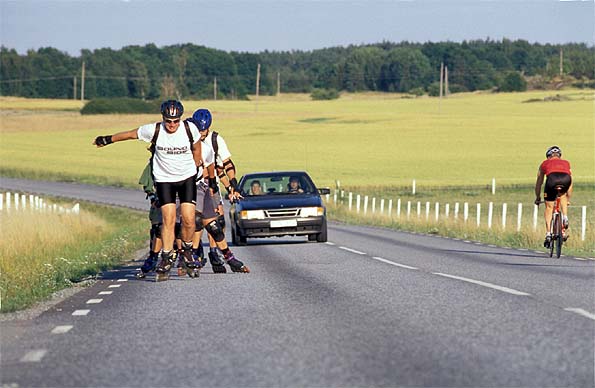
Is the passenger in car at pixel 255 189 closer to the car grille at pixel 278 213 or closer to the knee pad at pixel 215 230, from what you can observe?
the car grille at pixel 278 213

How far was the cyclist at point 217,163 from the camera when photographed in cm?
1527

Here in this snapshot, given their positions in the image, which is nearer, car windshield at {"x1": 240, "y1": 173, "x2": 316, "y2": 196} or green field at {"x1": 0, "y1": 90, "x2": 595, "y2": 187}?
car windshield at {"x1": 240, "y1": 173, "x2": 316, "y2": 196}

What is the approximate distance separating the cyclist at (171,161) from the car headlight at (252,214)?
900 cm

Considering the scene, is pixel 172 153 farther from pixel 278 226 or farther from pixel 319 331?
pixel 278 226

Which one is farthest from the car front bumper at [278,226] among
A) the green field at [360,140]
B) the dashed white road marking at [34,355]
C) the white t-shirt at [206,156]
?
the green field at [360,140]

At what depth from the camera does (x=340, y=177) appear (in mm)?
71500

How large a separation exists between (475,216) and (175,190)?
1306 inches

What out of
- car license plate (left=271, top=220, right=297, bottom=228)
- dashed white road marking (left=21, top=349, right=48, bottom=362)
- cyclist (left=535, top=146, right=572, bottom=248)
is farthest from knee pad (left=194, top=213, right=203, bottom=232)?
car license plate (left=271, top=220, right=297, bottom=228)

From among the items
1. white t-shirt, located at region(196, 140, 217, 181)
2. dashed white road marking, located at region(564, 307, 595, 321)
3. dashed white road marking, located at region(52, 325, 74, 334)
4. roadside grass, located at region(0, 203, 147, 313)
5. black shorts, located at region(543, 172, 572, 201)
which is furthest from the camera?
black shorts, located at region(543, 172, 572, 201)

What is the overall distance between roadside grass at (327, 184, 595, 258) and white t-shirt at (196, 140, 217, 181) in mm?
8426

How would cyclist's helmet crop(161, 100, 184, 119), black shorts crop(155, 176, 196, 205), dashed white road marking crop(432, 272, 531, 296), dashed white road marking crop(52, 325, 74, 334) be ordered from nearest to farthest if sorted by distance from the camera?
1. dashed white road marking crop(52, 325, 74, 334)
2. dashed white road marking crop(432, 272, 531, 296)
3. cyclist's helmet crop(161, 100, 184, 119)
4. black shorts crop(155, 176, 196, 205)

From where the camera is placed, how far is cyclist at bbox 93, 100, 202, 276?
1417 cm

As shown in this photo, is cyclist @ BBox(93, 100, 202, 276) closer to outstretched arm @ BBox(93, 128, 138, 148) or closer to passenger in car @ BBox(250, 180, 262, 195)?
outstretched arm @ BBox(93, 128, 138, 148)

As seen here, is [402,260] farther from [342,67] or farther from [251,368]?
[342,67]
